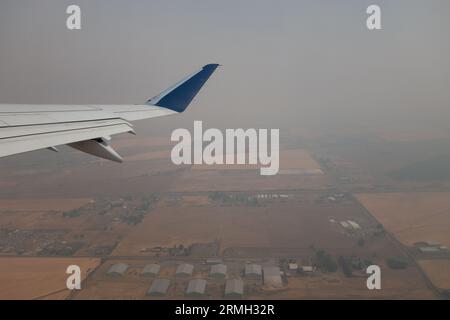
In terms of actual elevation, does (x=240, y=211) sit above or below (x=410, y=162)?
below

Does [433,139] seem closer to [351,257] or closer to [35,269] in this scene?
[351,257]

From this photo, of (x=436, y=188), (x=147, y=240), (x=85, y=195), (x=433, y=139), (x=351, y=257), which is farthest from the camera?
(x=433, y=139)

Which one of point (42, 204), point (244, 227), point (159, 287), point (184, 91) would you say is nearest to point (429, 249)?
point (244, 227)

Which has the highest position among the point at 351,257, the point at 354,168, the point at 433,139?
the point at 433,139

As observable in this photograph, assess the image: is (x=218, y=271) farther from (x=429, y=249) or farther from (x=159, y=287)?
(x=429, y=249)

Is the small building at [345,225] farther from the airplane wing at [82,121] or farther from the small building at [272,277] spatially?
the airplane wing at [82,121]

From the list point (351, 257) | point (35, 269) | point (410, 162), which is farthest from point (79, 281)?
point (410, 162)
